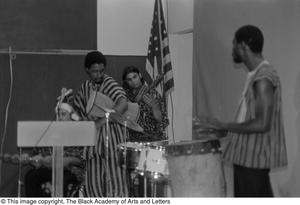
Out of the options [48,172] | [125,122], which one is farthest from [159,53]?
[48,172]

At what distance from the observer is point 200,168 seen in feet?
10.8

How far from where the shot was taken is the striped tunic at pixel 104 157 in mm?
4453

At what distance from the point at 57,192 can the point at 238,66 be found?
5.14ft

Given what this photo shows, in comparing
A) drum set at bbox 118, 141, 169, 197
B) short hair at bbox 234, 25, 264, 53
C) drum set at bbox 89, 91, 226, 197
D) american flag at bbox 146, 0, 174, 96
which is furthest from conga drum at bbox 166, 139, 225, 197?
american flag at bbox 146, 0, 174, 96

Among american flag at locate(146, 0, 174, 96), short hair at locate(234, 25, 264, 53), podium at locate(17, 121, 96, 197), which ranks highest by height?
american flag at locate(146, 0, 174, 96)

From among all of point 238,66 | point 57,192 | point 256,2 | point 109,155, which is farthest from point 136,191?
point 256,2

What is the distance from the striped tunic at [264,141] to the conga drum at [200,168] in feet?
0.64

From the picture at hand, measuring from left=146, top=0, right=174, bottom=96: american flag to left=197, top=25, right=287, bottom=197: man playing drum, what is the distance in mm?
2189

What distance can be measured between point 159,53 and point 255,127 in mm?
2550

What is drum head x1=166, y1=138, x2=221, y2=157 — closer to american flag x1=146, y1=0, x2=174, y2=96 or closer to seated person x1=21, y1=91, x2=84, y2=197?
seated person x1=21, y1=91, x2=84, y2=197

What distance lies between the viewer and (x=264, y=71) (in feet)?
9.93

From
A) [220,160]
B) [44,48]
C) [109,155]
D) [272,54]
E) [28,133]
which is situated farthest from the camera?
[44,48]

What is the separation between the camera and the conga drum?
3.29 m

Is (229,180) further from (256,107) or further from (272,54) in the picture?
(272,54)
